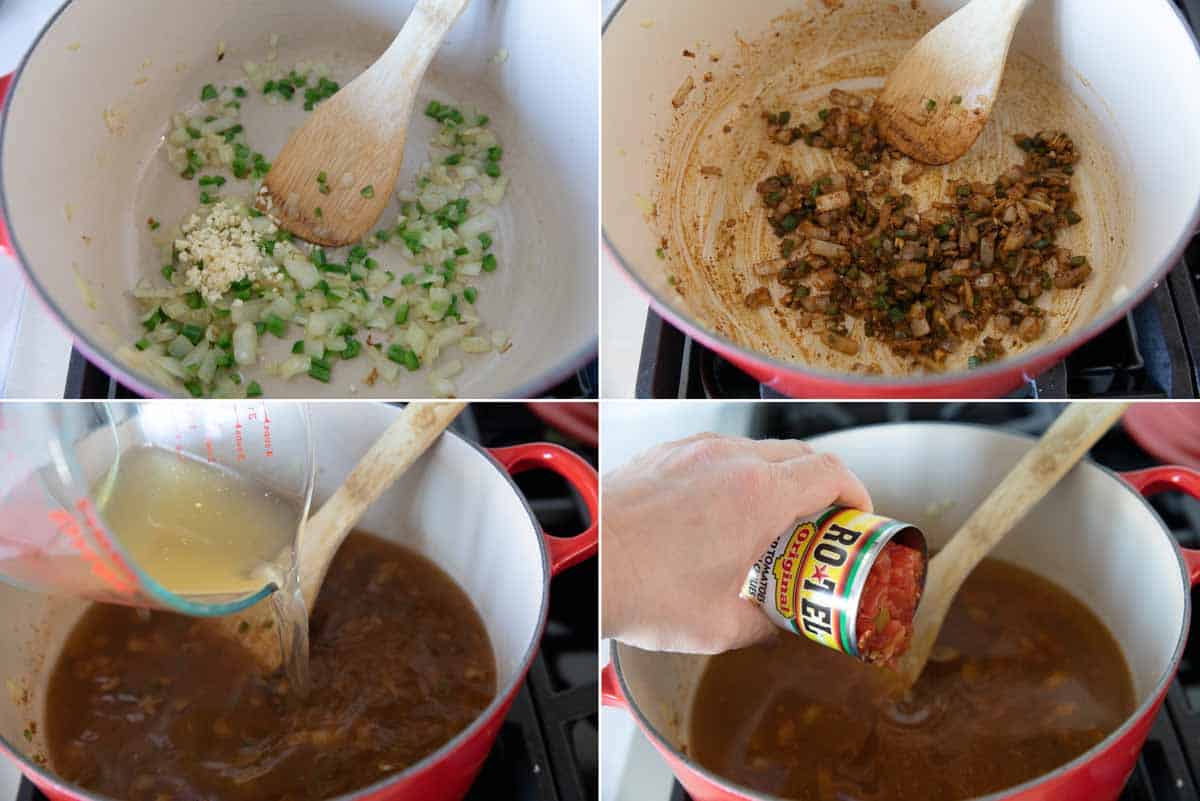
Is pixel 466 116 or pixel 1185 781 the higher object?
pixel 466 116

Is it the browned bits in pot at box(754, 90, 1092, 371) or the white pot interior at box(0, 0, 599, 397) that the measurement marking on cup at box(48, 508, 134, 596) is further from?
the browned bits in pot at box(754, 90, 1092, 371)

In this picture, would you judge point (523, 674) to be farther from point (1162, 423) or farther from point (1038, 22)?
point (1038, 22)

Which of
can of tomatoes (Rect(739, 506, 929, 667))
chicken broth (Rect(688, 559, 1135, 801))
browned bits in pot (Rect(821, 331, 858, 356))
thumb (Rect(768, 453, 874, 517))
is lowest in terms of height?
chicken broth (Rect(688, 559, 1135, 801))

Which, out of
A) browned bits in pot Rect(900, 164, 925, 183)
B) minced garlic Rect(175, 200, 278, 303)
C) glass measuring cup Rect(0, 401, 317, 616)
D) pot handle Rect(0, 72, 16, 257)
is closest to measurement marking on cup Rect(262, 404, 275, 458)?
glass measuring cup Rect(0, 401, 317, 616)

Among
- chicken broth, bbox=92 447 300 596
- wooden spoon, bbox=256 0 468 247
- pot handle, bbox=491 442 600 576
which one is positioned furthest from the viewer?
wooden spoon, bbox=256 0 468 247

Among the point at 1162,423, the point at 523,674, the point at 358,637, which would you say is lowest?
the point at 358,637

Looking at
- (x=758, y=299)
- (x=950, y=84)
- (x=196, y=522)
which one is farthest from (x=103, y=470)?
(x=950, y=84)

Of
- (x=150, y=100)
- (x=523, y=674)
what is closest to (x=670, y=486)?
(x=523, y=674)
